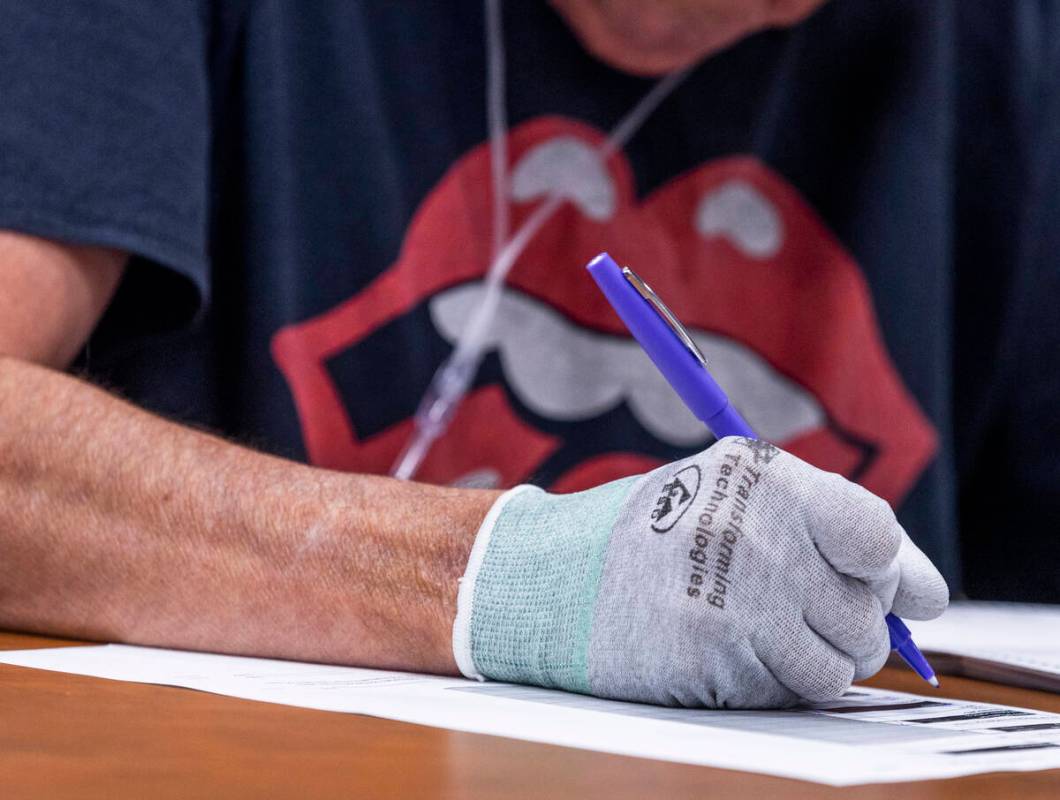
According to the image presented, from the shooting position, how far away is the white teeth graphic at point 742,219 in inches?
49.5

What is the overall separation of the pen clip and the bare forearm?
0.11 meters

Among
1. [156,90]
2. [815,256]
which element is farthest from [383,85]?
[815,256]

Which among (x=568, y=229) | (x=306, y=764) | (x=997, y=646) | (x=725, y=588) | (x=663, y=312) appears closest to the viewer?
(x=306, y=764)

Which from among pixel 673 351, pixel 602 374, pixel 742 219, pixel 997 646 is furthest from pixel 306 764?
pixel 742 219

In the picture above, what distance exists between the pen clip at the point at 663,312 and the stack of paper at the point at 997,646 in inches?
8.2

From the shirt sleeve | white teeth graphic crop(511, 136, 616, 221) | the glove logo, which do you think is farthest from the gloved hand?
white teeth graphic crop(511, 136, 616, 221)

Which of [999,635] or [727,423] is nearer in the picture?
[727,423]

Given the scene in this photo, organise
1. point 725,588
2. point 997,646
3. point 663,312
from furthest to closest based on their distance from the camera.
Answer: point 997,646
point 663,312
point 725,588

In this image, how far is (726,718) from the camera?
1.49ft

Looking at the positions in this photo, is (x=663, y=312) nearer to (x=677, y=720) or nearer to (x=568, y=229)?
(x=677, y=720)

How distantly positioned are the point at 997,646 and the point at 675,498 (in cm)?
30

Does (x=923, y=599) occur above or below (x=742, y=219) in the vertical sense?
below

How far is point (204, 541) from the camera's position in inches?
24.0

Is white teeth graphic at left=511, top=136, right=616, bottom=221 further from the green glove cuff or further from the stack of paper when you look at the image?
the green glove cuff
